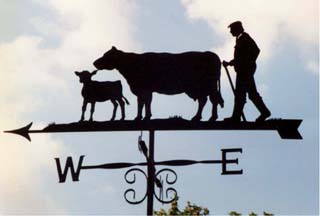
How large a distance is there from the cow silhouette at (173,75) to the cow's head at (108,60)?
24 millimetres

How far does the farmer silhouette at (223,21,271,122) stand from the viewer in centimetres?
506

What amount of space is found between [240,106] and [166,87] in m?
0.64

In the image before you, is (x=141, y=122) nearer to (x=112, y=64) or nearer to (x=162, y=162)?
(x=162, y=162)

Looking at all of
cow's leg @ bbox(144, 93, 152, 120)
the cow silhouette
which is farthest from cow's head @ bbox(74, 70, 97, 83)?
cow's leg @ bbox(144, 93, 152, 120)

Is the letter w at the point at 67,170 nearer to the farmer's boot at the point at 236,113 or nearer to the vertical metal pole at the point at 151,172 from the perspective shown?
the vertical metal pole at the point at 151,172

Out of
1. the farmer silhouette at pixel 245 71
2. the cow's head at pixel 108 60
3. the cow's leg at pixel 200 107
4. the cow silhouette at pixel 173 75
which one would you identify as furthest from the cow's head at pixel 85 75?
the farmer silhouette at pixel 245 71

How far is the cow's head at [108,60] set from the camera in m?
5.55

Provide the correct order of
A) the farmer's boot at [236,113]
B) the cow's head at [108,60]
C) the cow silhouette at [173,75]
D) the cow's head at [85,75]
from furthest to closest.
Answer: the cow's head at [85,75] → the cow's head at [108,60] → the cow silhouette at [173,75] → the farmer's boot at [236,113]

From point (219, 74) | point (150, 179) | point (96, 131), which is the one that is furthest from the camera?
point (219, 74)

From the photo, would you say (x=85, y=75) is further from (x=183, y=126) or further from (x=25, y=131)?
(x=183, y=126)

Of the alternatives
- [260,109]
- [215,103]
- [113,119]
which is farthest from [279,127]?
[113,119]

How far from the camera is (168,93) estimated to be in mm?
5207

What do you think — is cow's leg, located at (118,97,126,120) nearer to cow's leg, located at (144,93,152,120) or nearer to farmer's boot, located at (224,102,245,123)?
cow's leg, located at (144,93,152,120)

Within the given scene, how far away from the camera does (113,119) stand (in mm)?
5379
